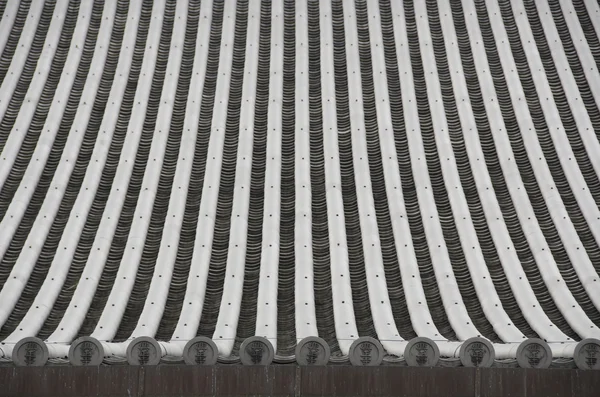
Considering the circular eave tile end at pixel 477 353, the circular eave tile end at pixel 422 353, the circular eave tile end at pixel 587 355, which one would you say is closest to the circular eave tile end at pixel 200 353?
the circular eave tile end at pixel 422 353

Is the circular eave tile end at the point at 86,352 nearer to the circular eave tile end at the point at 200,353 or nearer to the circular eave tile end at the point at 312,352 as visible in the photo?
the circular eave tile end at the point at 200,353

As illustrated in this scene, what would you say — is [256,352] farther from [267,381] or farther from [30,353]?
[30,353]

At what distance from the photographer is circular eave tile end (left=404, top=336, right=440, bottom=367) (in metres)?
6.88

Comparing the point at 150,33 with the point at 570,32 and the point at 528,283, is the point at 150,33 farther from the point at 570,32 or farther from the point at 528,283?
the point at 528,283

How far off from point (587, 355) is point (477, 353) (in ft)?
2.49

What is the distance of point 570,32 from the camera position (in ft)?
41.9

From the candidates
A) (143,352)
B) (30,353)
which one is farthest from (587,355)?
(30,353)

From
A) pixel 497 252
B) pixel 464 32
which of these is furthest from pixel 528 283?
pixel 464 32

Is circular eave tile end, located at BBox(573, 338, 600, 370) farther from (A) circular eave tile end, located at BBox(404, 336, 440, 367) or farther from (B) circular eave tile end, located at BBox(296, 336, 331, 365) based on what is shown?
(B) circular eave tile end, located at BBox(296, 336, 331, 365)

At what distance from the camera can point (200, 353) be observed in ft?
22.7

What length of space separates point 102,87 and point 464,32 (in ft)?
15.8

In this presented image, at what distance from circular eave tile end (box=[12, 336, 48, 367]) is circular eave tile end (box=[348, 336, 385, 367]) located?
217 centimetres

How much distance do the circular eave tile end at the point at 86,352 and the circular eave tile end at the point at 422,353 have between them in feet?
7.13

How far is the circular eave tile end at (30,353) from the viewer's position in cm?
688
